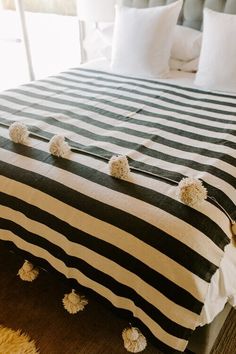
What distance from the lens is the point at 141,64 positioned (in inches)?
79.3

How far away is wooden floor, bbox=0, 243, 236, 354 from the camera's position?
3.91ft

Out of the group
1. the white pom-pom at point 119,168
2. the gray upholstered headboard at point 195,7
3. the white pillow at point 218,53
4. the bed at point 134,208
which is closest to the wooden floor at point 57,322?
the bed at point 134,208

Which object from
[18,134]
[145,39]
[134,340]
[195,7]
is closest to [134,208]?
[134,340]

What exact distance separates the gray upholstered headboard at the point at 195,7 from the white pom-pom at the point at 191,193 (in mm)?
1546

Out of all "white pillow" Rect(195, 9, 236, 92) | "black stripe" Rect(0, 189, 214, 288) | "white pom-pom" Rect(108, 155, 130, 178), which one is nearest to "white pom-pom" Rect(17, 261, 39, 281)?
"black stripe" Rect(0, 189, 214, 288)

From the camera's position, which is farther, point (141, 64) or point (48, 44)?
point (48, 44)

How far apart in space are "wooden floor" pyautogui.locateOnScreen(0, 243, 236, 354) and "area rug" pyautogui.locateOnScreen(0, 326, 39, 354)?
2 cm

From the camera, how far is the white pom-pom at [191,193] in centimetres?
90

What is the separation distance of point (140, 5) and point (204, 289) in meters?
2.14

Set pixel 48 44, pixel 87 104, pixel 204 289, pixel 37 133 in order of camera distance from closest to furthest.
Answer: pixel 204 289
pixel 37 133
pixel 87 104
pixel 48 44

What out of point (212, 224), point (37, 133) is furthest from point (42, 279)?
point (212, 224)

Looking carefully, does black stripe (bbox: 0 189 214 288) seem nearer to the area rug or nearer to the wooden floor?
the wooden floor

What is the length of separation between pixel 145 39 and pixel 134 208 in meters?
1.40

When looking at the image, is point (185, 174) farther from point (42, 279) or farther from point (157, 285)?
point (42, 279)
